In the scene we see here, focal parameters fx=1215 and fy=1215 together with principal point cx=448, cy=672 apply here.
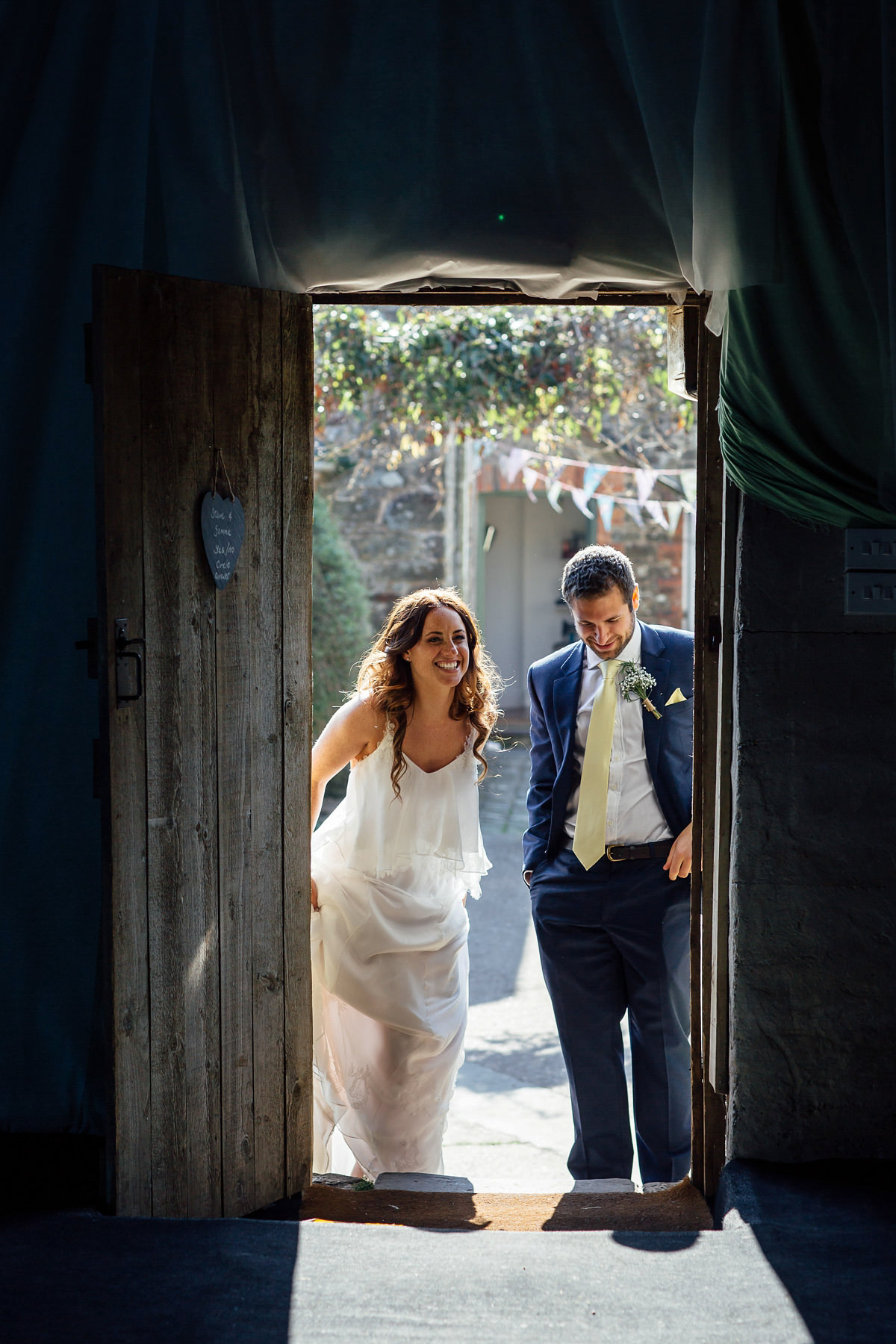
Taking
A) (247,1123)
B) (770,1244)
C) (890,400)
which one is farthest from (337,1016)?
(890,400)

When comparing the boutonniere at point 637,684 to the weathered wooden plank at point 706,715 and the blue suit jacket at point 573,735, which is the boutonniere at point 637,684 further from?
the weathered wooden plank at point 706,715

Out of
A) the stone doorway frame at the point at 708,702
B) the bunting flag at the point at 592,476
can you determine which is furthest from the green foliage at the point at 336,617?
the stone doorway frame at the point at 708,702

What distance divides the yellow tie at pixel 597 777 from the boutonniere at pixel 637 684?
25 millimetres

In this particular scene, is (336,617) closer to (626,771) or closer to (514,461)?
(514,461)

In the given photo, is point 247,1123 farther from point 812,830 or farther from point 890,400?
point 890,400

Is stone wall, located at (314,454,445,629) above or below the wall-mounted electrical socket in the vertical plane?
above

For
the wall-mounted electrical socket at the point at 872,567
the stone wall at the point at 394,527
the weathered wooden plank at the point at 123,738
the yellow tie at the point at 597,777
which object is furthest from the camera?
the stone wall at the point at 394,527

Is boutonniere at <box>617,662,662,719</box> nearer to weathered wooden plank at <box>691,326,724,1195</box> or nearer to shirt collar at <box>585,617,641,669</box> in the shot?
shirt collar at <box>585,617,641,669</box>

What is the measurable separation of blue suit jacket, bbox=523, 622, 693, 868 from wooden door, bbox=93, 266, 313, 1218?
0.85 m

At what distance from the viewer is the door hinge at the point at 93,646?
264 cm

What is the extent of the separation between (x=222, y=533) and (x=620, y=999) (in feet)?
6.12

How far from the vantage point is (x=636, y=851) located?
3.59 metres

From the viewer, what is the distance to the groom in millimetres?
3588

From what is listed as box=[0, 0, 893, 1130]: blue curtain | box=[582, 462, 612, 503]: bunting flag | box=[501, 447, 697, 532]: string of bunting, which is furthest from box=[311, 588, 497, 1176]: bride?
box=[582, 462, 612, 503]: bunting flag
